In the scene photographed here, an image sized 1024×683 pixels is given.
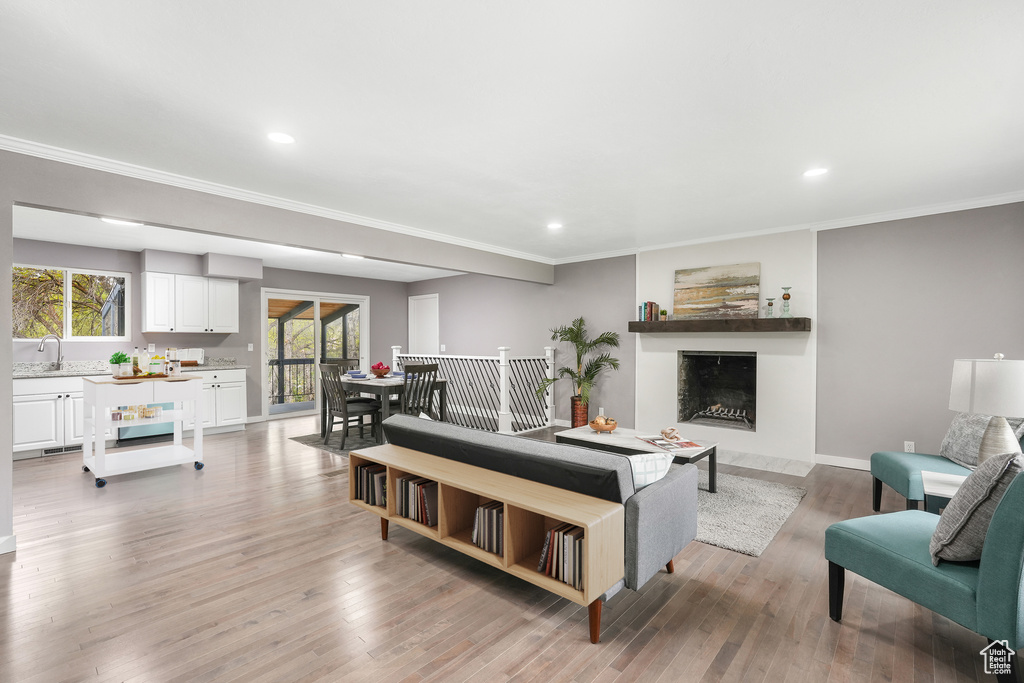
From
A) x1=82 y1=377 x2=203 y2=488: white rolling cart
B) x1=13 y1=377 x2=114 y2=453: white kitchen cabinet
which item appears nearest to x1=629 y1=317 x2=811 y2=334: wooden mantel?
x1=82 y1=377 x2=203 y2=488: white rolling cart

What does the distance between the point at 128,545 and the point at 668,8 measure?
158 inches

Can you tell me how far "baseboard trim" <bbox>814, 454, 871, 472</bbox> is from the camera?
14.9ft

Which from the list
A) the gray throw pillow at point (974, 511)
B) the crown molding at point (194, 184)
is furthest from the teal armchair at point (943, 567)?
the crown molding at point (194, 184)

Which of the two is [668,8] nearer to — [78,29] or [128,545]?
[78,29]

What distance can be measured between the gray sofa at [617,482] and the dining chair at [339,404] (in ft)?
9.53

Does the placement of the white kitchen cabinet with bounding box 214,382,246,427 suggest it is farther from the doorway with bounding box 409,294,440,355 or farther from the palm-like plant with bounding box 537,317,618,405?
the palm-like plant with bounding box 537,317,618,405

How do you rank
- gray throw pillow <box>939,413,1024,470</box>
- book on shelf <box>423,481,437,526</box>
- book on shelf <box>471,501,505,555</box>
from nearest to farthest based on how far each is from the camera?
book on shelf <box>471,501,505,555</box> → book on shelf <box>423,481,437,526</box> → gray throw pillow <box>939,413,1024,470</box>

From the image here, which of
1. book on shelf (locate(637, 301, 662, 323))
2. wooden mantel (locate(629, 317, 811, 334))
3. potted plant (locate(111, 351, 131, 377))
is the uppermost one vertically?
book on shelf (locate(637, 301, 662, 323))

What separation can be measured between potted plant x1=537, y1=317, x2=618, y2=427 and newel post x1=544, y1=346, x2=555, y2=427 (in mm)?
76

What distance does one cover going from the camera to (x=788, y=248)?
491 centimetres

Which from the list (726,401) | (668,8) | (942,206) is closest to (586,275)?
(726,401)

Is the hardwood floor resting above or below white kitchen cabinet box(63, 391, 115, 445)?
below

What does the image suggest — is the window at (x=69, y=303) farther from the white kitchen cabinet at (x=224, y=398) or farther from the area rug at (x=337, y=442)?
the area rug at (x=337, y=442)

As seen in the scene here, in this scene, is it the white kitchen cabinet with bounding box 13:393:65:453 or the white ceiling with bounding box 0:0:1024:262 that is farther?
the white kitchen cabinet with bounding box 13:393:65:453
